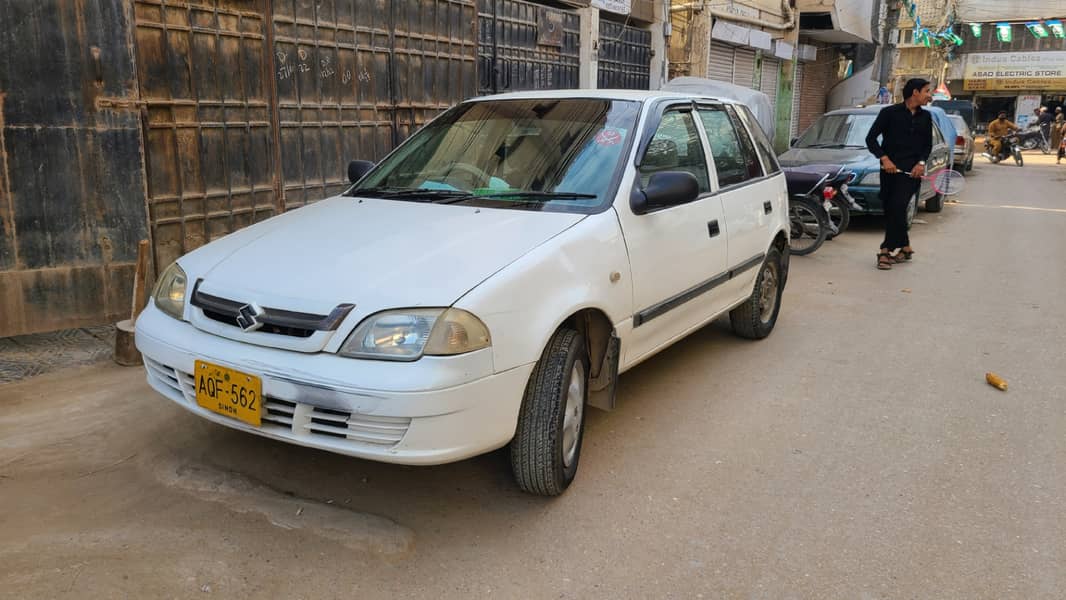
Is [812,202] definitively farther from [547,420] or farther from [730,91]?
[547,420]

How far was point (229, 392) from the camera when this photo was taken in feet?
9.45

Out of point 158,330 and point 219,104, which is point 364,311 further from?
point 219,104

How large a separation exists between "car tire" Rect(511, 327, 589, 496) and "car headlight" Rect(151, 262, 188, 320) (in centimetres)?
143

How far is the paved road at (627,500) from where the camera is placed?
275 cm

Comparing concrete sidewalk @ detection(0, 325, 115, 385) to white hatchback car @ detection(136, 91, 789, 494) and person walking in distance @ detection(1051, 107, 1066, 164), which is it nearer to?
white hatchback car @ detection(136, 91, 789, 494)

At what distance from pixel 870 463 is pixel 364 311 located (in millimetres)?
2457

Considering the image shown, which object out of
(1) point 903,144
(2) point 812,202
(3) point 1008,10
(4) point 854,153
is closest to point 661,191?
(1) point 903,144

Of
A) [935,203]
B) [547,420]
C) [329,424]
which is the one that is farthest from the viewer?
[935,203]

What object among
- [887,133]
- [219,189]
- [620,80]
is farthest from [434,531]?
[620,80]

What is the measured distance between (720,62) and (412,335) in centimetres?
1596

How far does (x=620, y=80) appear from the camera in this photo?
42.0 feet

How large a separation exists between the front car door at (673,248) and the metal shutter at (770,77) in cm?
1674

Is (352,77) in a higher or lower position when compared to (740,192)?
higher

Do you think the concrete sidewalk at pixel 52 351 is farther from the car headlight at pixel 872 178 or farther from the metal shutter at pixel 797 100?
the metal shutter at pixel 797 100
